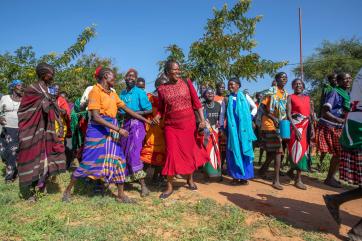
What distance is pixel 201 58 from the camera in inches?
352

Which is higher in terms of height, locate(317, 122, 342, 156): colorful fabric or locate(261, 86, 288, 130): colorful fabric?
locate(261, 86, 288, 130): colorful fabric

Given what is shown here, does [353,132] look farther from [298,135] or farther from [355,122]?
[298,135]

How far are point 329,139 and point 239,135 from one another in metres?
1.71

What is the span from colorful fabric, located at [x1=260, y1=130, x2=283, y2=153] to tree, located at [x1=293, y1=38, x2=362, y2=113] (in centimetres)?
1951

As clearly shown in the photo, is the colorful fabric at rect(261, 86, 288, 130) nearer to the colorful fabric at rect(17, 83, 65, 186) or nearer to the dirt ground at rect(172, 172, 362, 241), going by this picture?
the dirt ground at rect(172, 172, 362, 241)

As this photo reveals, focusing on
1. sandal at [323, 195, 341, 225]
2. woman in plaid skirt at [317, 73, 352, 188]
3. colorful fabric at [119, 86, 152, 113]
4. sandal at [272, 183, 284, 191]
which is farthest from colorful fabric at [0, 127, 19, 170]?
woman in plaid skirt at [317, 73, 352, 188]

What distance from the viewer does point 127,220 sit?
3836mm

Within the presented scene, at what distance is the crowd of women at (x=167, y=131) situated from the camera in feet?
14.6

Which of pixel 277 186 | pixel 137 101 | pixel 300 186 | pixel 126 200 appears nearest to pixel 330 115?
pixel 300 186

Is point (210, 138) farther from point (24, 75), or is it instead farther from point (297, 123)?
point (24, 75)

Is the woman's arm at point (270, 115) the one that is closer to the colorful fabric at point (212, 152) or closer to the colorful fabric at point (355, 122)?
the colorful fabric at point (212, 152)

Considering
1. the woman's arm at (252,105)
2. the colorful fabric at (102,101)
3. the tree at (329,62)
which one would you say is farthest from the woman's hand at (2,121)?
the tree at (329,62)

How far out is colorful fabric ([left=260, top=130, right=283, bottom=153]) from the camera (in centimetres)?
557

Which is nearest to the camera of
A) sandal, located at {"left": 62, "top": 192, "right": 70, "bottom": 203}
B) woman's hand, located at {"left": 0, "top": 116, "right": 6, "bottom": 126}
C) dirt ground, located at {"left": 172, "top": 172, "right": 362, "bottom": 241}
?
dirt ground, located at {"left": 172, "top": 172, "right": 362, "bottom": 241}
